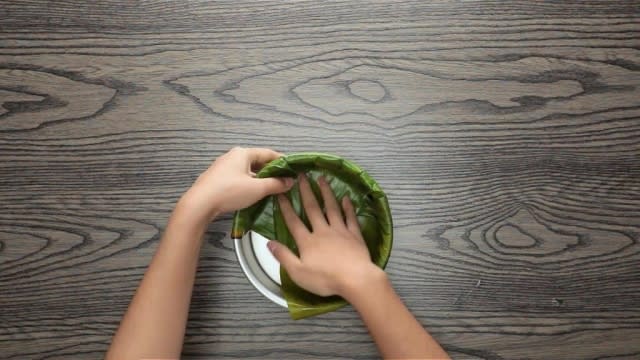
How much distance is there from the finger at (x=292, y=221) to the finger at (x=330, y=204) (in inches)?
1.5

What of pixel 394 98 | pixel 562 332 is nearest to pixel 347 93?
pixel 394 98

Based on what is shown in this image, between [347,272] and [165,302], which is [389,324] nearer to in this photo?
[347,272]

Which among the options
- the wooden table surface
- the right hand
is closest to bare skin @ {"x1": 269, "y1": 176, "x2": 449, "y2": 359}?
the right hand

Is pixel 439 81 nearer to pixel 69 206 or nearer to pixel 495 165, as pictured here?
pixel 495 165

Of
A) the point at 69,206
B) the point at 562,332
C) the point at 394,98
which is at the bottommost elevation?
the point at 562,332

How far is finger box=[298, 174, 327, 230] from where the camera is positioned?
75 centimetres

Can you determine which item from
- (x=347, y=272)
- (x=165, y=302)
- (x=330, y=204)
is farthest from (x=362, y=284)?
(x=165, y=302)

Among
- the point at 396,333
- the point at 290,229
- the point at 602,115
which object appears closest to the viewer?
the point at 396,333

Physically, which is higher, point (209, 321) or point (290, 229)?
point (290, 229)

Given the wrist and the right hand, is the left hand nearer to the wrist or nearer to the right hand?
the right hand

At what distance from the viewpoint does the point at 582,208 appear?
0.84m

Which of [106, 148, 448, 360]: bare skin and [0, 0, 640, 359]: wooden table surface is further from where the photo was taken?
[0, 0, 640, 359]: wooden table surface

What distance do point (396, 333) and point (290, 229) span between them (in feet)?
0.66

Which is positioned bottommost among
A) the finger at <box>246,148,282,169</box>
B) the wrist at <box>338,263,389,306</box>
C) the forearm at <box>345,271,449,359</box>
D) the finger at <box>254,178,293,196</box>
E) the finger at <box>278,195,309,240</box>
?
the forearm at <box>345,271,449,359</box>
